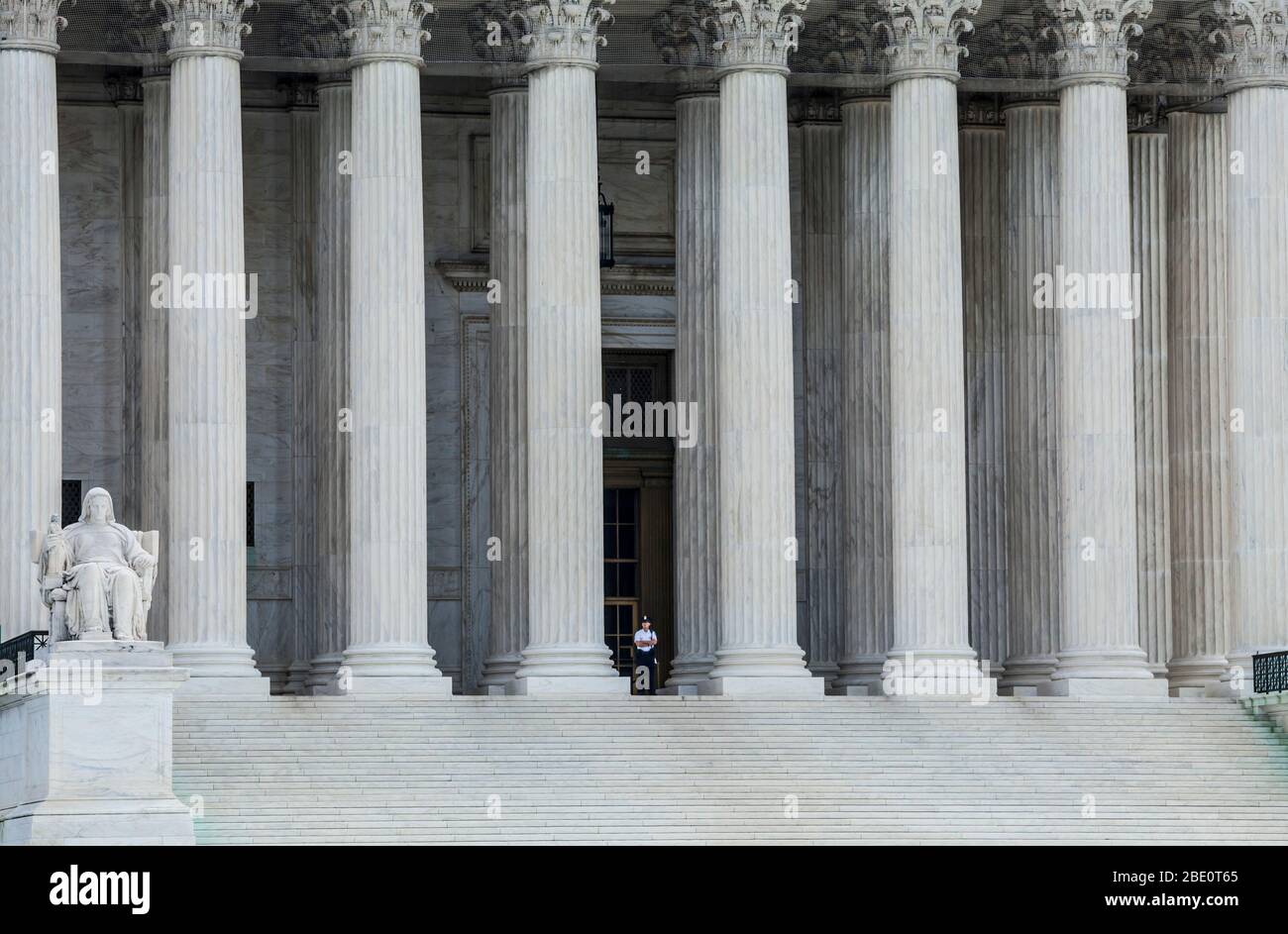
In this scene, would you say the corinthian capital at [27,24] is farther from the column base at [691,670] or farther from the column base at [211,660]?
the column base at [691,670]

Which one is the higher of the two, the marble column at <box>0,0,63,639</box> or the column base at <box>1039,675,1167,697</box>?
the marble column at <box>0,0,63,639</box>

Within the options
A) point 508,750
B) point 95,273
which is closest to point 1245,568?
point 508,750

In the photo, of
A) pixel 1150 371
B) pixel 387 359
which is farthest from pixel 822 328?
pixel 387 359

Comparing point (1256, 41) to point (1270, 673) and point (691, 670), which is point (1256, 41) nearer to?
point (1270, 673)

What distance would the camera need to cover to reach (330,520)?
69.0m

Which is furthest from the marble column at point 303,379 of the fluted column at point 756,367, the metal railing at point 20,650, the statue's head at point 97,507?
the statue's head at point 97,507

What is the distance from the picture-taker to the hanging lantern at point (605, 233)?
73.4 metres

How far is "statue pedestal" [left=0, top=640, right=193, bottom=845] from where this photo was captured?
5219 cm

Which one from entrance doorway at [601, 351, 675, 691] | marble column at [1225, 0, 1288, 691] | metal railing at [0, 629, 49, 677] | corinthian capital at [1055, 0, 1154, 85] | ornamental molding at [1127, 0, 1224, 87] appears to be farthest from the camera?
entrance doorway at [601, 351, 675, 691]

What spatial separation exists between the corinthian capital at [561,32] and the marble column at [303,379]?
7403mm

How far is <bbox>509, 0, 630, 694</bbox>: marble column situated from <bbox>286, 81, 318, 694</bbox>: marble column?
723 centimetres

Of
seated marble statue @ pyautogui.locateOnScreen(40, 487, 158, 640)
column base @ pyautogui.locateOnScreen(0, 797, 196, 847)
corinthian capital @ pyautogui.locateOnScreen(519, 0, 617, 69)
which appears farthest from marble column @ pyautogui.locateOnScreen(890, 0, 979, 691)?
column base @ pyautogui.locateOnScreen(0, 797, 196, 847)

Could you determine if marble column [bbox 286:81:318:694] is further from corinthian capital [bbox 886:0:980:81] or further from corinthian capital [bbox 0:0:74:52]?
corinthian capital [bbox 886:0:980:81]

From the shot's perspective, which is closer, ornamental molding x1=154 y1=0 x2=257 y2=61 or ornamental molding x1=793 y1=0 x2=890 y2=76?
ornamental molding x1=154 y1=0 x2=257 y2=61
